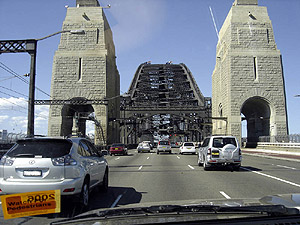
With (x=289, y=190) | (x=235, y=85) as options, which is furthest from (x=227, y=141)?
(x=235, y=85)

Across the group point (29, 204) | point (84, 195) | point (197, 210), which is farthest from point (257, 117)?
point (29, 204)

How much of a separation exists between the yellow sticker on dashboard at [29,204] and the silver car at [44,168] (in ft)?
6.82

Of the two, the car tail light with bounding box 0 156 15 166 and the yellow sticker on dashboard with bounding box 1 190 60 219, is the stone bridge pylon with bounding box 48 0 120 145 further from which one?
the yellow sticker on dashboard with bounding box 1 190 60 219

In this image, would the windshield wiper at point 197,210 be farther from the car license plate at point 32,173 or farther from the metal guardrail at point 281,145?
the metal guardrail at point 281,145

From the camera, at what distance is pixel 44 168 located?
249 inches

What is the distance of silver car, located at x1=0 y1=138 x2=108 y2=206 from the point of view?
246 inches

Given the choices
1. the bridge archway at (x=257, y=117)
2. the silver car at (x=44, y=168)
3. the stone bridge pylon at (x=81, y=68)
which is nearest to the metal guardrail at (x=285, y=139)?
the bridge archway at (x=257, y=117)

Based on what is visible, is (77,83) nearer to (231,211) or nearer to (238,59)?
(238,59)

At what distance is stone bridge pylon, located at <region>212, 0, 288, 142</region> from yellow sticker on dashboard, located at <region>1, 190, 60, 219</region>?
4881 cm

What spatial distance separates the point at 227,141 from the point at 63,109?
4325cm

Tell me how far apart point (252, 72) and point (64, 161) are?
52.0 m

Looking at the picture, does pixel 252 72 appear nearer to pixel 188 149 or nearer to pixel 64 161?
pixel 188 149

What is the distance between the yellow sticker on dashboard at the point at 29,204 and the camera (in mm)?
3768

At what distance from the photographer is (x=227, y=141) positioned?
50.2 ft
